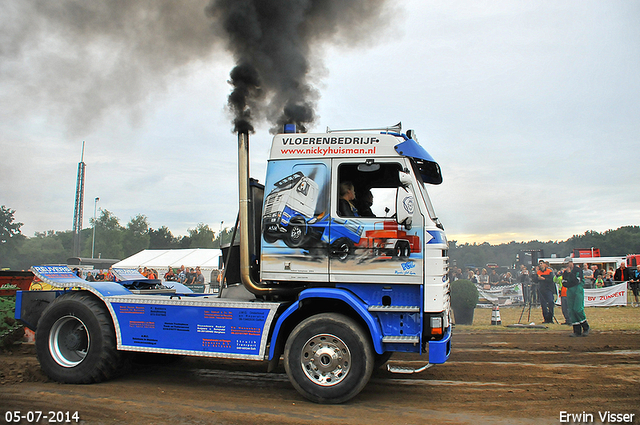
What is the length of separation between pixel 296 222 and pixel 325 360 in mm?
1723

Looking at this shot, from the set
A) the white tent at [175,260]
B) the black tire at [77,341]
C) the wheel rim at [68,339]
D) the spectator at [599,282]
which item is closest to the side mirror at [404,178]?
the black tire at [77,341]

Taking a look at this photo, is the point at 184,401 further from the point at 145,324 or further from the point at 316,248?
the point at 316,248

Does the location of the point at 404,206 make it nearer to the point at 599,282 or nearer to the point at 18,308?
the point at 18,308

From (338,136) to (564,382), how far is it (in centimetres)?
483

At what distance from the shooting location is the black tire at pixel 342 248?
5375 millimetres

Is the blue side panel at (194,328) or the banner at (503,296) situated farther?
the banner at (503,296)

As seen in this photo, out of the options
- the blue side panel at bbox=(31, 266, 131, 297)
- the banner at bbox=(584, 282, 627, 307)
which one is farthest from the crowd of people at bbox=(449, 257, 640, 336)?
the blue side panel at bbox=(31, 266, 131, 297)

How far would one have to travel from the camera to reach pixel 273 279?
5.63 metres

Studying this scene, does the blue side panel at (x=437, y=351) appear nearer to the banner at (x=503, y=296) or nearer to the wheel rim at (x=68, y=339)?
the wheel rim at (x=68, y=339)

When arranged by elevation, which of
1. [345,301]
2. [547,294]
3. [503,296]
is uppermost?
[345,301]

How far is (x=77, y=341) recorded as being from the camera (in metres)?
6.42

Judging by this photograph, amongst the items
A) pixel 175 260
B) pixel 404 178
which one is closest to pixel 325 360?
pixel 404 178

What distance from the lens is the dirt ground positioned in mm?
4953

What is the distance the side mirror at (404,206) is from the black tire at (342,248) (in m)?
0.70
